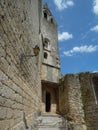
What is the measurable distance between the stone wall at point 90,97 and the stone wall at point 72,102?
1.16 ft

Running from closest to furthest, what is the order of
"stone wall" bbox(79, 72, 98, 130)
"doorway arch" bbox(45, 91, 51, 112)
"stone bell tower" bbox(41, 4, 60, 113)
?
"stone wall" bbox(79, 72, 98, 130), "stone bell tower" bbox(41, 4, 60, 113), "doorway arch" bbox(45, 91, 51, 112)

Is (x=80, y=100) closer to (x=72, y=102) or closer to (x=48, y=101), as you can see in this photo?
(x=72, y=102)

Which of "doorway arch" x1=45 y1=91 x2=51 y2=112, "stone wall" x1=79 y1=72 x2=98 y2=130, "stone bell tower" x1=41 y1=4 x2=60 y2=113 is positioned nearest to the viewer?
"stone wall" x1=79 y1=72 x2=98 y2=130

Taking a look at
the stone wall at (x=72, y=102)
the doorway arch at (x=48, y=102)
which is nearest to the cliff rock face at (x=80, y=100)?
the stone wall at (x=72, y=102)

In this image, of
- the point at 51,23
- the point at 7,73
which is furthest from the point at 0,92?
the point at 51,23

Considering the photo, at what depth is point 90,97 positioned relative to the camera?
10953 millimetres

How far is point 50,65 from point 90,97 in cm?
473

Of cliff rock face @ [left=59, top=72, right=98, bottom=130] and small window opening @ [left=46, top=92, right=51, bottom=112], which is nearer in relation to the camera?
cliff rock face @ [left=59, top=72, right=98, bottom=130]

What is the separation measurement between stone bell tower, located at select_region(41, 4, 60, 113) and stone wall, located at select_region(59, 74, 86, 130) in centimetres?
93

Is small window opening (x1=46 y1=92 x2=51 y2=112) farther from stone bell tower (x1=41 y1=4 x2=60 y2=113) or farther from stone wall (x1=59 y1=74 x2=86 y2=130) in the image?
stone wall (x1=59 y1=74 x2=86 y2=130)

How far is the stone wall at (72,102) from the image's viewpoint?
33.9ft

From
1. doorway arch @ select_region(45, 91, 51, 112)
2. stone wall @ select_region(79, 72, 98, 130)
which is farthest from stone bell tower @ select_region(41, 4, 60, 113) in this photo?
stone wall @ select_region(79, 72, 98, 130)

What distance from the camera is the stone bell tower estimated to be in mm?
12664

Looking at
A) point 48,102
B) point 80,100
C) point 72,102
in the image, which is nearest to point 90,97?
point 80,100
